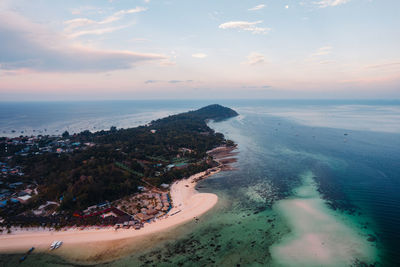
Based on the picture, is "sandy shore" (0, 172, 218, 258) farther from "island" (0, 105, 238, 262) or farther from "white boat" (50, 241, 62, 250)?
"white boat" (50, 241, 62, 250)

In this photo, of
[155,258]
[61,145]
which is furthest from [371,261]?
[61,145]

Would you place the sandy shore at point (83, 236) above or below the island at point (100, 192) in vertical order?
below

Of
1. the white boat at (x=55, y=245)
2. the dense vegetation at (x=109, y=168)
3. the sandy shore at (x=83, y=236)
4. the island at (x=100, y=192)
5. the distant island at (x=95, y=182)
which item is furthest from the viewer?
the dense vegetation at (x=109, y=168)

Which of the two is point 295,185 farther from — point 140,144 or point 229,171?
point 140,144

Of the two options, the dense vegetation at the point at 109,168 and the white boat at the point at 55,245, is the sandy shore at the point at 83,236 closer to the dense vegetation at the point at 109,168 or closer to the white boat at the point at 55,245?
the white boat at the point at 55,245

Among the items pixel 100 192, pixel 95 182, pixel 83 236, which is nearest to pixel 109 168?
pixel 95 182

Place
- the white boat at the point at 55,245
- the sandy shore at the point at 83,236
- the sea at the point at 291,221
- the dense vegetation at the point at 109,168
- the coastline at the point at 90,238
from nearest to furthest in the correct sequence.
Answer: the sea at the point at 291,221 → the coastline at the point at 90,238 → the white boat at the point at 55,245 → the sandy shore at the point at 83,236 → the dense vegetation at the point at 109,168

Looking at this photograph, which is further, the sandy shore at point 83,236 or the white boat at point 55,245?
the sandy shore at point 83,236

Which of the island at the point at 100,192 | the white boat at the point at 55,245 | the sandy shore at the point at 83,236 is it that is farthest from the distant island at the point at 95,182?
the white boat at the point at 55,245

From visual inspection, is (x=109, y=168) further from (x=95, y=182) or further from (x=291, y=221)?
(x=291, y=221)
